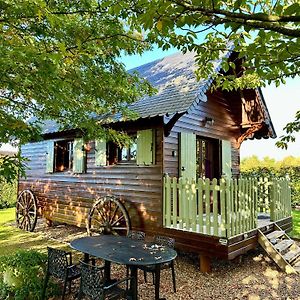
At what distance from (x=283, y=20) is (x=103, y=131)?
445 cm

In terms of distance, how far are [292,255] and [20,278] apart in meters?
5.49

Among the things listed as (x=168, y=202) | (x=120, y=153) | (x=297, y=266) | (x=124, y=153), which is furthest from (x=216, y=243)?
(x=120, y=153)

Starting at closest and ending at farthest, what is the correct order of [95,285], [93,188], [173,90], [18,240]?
1. [95,285]
2. [173,90]
3. [93,188]
4. [18,240]

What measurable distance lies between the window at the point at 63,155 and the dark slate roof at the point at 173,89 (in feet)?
10.5

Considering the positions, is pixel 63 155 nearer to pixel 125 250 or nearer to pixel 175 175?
pixel 175 175

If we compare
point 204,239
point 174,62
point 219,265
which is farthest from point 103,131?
point 174,62

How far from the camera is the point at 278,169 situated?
1628 cm

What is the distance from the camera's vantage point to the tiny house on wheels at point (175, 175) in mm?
5969

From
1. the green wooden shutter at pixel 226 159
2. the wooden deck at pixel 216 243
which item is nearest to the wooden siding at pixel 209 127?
the green wooden shutter at pixel 226 159

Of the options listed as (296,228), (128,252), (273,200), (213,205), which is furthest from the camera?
(296,228)

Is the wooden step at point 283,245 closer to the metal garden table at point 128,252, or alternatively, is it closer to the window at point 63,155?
the metal garden table at point 128,252

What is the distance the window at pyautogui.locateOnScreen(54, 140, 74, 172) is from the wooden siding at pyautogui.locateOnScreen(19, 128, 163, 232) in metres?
0.32

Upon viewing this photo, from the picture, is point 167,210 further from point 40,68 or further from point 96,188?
point 40,68

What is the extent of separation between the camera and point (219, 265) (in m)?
6.57
